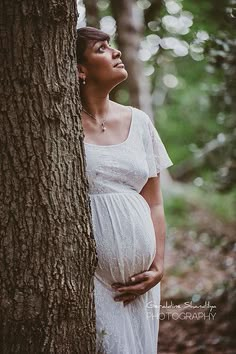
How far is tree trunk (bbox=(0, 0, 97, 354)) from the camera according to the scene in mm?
2080

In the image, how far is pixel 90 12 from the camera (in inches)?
245

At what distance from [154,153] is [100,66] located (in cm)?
54

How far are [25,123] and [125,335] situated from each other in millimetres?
1116

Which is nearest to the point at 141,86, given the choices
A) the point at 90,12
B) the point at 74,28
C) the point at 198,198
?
the point at 90,12

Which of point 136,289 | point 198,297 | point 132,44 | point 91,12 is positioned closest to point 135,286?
point 136,289

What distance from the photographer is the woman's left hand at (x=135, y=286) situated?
2.45m

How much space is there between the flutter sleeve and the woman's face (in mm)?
323

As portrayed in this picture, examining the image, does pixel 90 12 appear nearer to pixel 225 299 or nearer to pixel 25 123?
pixel 225 299

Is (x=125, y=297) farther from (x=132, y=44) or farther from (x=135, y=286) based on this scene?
(x=132, y=44)

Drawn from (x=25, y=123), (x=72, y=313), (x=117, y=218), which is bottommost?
(x=72, y=313)

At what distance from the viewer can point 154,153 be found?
273 centimetres

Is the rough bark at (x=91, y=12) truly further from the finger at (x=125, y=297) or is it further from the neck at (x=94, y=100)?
the finger at (x=125, y=297)

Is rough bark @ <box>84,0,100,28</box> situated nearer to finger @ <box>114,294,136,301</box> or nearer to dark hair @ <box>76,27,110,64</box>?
dark hair @ <box>76,27,110,64</box>

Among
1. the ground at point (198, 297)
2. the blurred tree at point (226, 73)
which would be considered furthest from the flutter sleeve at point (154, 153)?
the ground at point (198, 297)
